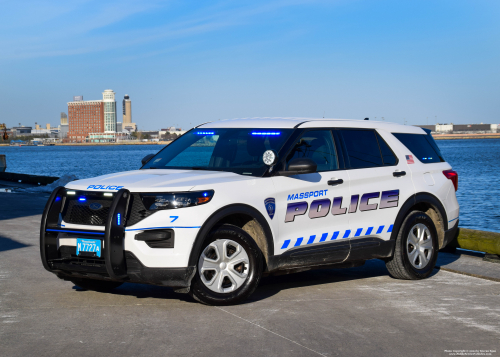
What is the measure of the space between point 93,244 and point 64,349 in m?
1.21

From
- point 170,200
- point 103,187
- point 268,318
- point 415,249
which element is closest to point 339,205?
point 415,249

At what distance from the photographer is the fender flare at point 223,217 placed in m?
5.79

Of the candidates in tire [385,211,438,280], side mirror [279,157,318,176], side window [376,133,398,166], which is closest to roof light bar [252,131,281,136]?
side mirror [279,157,318,176]

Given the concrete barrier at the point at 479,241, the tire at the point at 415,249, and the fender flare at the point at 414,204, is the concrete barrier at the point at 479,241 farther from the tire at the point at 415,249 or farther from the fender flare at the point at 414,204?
the tire at the point at 415,249

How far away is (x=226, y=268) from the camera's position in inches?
→ 241

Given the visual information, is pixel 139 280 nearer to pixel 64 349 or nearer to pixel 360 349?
pixel 64 349

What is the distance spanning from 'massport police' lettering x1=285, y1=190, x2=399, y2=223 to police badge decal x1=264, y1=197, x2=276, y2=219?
0.59 feet

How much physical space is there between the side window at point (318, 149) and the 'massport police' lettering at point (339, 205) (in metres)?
0.37

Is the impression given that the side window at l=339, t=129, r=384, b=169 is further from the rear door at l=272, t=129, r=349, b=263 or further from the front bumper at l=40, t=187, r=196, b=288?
the front bumper at l=40, t=187, r=196, b=288

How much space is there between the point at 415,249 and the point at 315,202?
1.81 m

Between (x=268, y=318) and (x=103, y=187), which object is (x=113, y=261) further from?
(x=268, y=318)

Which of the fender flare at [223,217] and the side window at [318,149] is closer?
the fender flare at [223,217]

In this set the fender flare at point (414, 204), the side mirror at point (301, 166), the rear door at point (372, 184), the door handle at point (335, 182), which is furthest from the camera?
the fender flare at point (414, 204)

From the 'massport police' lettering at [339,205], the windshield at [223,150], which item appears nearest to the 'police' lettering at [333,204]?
the 'massport police' lettering at [339,205]
